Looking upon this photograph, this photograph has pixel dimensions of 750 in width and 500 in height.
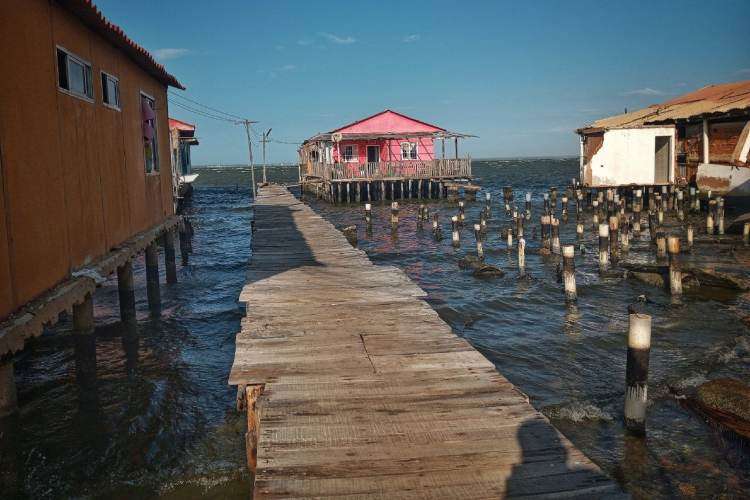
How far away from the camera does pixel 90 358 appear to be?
356 inches

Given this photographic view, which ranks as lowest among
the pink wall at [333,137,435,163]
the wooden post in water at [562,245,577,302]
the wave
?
the wave

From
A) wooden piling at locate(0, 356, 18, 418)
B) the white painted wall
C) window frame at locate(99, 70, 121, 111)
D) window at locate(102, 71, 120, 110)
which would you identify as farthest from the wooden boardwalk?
the white painted wall

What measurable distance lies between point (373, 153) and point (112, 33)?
33.5 metres

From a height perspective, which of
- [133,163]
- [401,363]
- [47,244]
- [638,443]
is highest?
[133,163]

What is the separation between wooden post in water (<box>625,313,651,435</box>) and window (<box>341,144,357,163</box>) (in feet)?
119

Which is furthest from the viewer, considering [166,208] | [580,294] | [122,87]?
[166,208]

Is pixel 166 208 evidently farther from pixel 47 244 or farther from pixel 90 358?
pixel 47 244

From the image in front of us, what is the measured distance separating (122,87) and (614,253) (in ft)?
42.2

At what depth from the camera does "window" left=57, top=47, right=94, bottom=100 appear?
7773mm

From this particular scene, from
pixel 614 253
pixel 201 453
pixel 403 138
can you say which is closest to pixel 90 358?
pixel 201 453

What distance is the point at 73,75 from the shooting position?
27.0 feet

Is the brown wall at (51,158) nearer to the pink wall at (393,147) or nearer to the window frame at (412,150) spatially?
the pink wall at (393,147)

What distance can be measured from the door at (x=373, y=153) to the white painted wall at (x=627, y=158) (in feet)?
53.5

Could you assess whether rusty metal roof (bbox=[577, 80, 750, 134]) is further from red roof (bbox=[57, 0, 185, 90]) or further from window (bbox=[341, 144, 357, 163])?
red roof (bbox=[57, 0, 185, 90])
